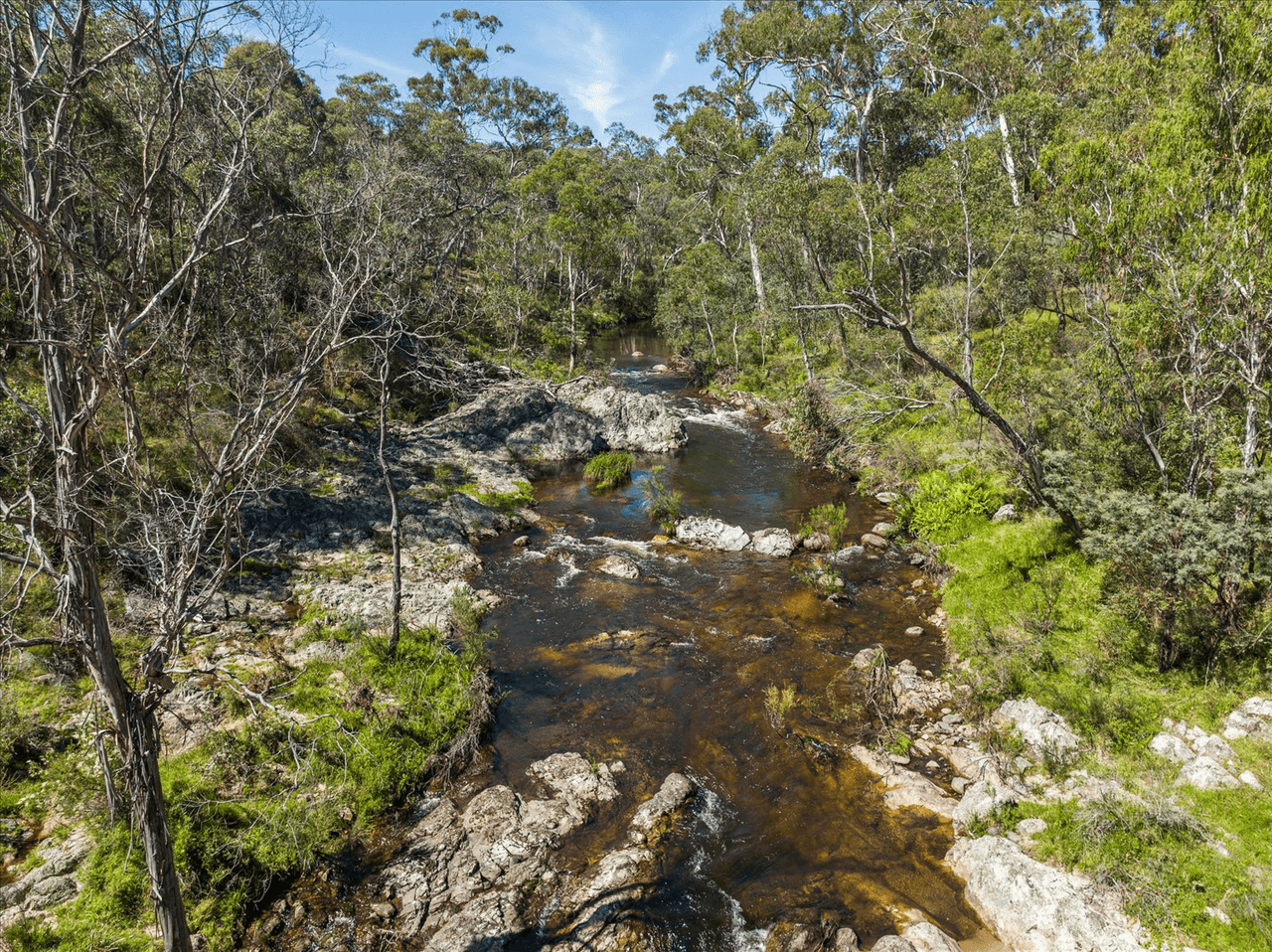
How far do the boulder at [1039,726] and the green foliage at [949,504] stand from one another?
23.8ft

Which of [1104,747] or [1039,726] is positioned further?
[1039,726]

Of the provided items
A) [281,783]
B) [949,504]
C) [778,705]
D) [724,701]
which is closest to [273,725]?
[281,783]

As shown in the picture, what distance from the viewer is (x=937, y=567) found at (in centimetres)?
1570

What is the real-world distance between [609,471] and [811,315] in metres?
18.5

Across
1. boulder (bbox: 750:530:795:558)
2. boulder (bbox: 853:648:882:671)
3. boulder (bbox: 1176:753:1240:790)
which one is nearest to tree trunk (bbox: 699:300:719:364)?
boulder (bbox: 750:530:795:558)

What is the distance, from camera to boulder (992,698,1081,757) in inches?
356

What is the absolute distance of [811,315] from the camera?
117 feet

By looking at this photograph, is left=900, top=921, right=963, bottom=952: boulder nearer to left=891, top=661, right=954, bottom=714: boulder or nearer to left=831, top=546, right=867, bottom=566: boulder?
left=891, top=661, right=954, bottom=714: boulder

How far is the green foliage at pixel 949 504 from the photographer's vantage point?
1709cm

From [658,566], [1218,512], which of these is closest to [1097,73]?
[1218,512]

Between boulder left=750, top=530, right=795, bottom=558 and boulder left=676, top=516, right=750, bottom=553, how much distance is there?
1.06 ft

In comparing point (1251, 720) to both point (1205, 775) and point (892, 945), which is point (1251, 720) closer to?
point (1205, 775)

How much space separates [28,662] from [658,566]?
1278 cm

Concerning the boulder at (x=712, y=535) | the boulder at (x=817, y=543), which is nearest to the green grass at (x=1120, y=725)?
the boulder at (x=817, y=543)
